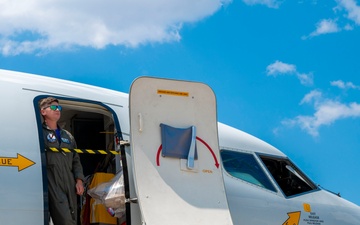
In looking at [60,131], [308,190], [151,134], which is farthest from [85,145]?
[308,190]

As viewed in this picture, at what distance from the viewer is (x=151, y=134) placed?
727 centimetres

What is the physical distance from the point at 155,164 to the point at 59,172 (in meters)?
1.11

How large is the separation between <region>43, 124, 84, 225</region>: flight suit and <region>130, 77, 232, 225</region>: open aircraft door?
0.89 meters

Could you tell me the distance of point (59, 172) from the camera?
7.30 meters

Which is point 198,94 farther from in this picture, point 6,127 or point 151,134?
point 6,127

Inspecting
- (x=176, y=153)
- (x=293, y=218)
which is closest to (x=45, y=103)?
(x=176, y=153)

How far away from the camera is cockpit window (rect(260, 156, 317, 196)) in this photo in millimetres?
8789

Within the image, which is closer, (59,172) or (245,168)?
(59,172)

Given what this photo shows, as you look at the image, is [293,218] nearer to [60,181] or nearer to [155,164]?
[155,164]

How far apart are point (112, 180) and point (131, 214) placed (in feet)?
2.09

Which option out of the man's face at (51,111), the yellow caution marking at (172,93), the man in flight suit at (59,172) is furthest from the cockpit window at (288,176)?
the man's face at (51,111)

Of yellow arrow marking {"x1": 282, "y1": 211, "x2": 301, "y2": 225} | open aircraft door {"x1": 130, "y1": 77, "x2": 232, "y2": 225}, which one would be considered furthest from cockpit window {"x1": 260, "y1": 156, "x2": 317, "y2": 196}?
open aircraft door {"x1": 130, "y1": 77, "x2": 232, "y2": 225}

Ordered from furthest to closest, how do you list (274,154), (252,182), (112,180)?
(274,154)
(252,182)
(112,180)

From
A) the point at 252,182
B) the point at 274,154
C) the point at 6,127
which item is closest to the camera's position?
the point at 6,127
